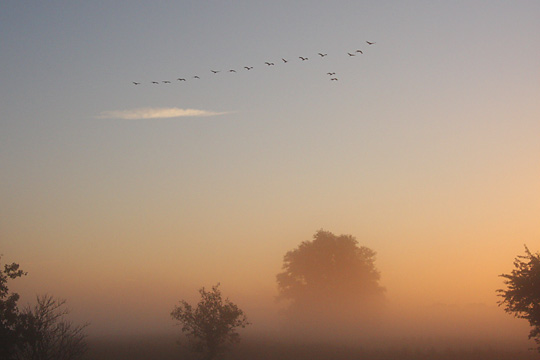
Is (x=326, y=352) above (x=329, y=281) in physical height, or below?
below

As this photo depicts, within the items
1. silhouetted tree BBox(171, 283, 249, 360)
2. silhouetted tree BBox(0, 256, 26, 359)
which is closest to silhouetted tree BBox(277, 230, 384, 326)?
silhouetted tree BBox(171, 283, 249, 360)

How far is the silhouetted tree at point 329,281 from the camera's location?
9681cm

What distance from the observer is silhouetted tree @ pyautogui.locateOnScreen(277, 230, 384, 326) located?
96.8 metres

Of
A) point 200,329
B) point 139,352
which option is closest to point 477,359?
point 200,329

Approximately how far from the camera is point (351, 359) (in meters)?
49.3

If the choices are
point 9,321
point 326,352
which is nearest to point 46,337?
point 9,321

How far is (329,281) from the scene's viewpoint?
97.8m

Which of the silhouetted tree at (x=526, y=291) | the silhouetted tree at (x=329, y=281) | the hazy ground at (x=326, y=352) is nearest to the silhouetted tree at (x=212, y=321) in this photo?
the hazy ground at (x=326, y=352)

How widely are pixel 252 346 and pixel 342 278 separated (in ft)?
129

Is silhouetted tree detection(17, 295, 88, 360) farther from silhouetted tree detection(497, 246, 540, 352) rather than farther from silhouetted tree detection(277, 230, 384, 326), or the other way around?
silhouetted tree detection(277, 230, 384, 326)

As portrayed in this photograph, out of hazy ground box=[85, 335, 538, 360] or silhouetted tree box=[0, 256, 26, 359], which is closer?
silhouetted tree box=[0, 256, 26, 359]

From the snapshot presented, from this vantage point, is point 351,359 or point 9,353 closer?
point 9,353

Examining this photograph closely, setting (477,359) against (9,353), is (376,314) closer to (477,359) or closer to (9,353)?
(477,359)

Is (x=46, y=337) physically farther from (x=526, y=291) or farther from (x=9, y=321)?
(x=526, y=291)
